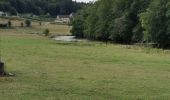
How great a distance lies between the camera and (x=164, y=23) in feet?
290

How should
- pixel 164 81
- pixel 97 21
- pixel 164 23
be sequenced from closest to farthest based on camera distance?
pixel 164 81, pixel 164 23, pixel 97 21

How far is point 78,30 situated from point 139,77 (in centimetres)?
11880

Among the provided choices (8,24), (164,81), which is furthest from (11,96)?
(8,24)

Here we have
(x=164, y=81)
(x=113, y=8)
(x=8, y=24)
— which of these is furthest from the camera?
(x=8, y=24)

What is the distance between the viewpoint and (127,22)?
4173 inches

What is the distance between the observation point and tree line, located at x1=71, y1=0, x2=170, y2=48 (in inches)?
3482

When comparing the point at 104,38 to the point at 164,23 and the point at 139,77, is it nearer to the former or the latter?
the point at 164,23

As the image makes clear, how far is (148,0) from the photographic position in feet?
346

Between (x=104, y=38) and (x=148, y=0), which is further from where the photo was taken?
(x=104, y=38)

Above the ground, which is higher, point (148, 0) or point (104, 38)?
point (148, 0)

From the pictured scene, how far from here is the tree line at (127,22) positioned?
88.4m

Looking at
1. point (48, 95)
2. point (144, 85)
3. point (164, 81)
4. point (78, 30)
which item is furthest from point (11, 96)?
point (78, 30)

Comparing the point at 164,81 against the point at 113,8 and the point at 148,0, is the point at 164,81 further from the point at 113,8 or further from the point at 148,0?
the point at 113,8

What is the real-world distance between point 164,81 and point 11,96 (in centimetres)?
1007
